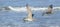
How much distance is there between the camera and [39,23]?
1717 cm

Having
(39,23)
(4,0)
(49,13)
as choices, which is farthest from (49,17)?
(4,0)

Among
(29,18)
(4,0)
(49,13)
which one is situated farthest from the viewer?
(4,0)

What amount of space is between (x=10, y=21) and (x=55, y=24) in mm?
3067

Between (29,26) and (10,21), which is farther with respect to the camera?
(10,21)

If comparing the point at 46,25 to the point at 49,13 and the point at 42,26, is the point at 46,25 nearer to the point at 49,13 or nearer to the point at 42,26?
the point at 42,26

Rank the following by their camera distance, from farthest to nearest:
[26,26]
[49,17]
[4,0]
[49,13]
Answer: [4,0]
[49,13]
[49,17]
[26,26]

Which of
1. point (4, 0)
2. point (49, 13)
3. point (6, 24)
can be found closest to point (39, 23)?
point (6, 24)

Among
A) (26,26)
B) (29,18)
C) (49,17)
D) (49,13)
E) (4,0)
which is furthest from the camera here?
(4,0)

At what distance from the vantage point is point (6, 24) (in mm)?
17094

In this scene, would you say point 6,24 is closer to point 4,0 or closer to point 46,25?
point 46,25

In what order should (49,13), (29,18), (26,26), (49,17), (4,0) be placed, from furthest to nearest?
(4,0)
(49,13)
(49,17)
(29,18)
(26,26)

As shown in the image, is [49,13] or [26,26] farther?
[49,13]

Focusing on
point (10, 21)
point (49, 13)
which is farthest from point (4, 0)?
point (10, 21)

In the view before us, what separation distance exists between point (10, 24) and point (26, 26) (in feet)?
4.32
